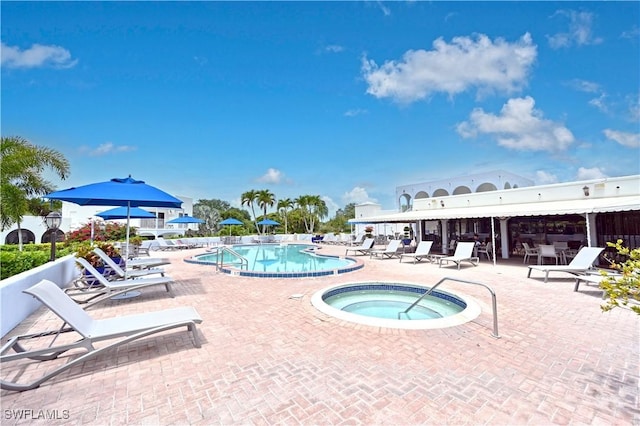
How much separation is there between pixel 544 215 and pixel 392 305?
11.2 metres

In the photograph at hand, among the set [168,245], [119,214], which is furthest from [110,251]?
[168,245]

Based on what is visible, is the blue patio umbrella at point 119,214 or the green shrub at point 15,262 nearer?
the green shrub at point 15,262

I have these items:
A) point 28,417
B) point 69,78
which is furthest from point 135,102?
point 28,417

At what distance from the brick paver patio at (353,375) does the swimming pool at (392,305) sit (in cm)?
27

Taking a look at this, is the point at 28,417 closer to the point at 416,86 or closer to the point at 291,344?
the point at 291,344

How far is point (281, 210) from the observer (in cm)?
4403

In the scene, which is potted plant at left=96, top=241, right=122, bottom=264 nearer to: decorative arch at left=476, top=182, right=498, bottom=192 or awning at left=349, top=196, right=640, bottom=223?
awning at left=349, top=196, right=640, bottom=223

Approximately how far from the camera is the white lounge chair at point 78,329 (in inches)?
127

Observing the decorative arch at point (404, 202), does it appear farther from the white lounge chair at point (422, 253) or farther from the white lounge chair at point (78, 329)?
the white lounge chair at point (78, 329)

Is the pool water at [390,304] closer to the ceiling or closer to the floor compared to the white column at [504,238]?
closer to the floor

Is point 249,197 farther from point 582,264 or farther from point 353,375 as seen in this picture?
point 353,375

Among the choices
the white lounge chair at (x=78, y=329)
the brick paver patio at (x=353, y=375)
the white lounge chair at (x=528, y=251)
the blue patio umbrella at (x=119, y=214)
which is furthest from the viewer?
the blue patio umbrella at (x=119, y=214)

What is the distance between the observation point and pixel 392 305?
7.45 meters

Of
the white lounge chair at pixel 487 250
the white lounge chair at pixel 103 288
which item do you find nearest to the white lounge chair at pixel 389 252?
the white lounge chair at pixel 487 250
